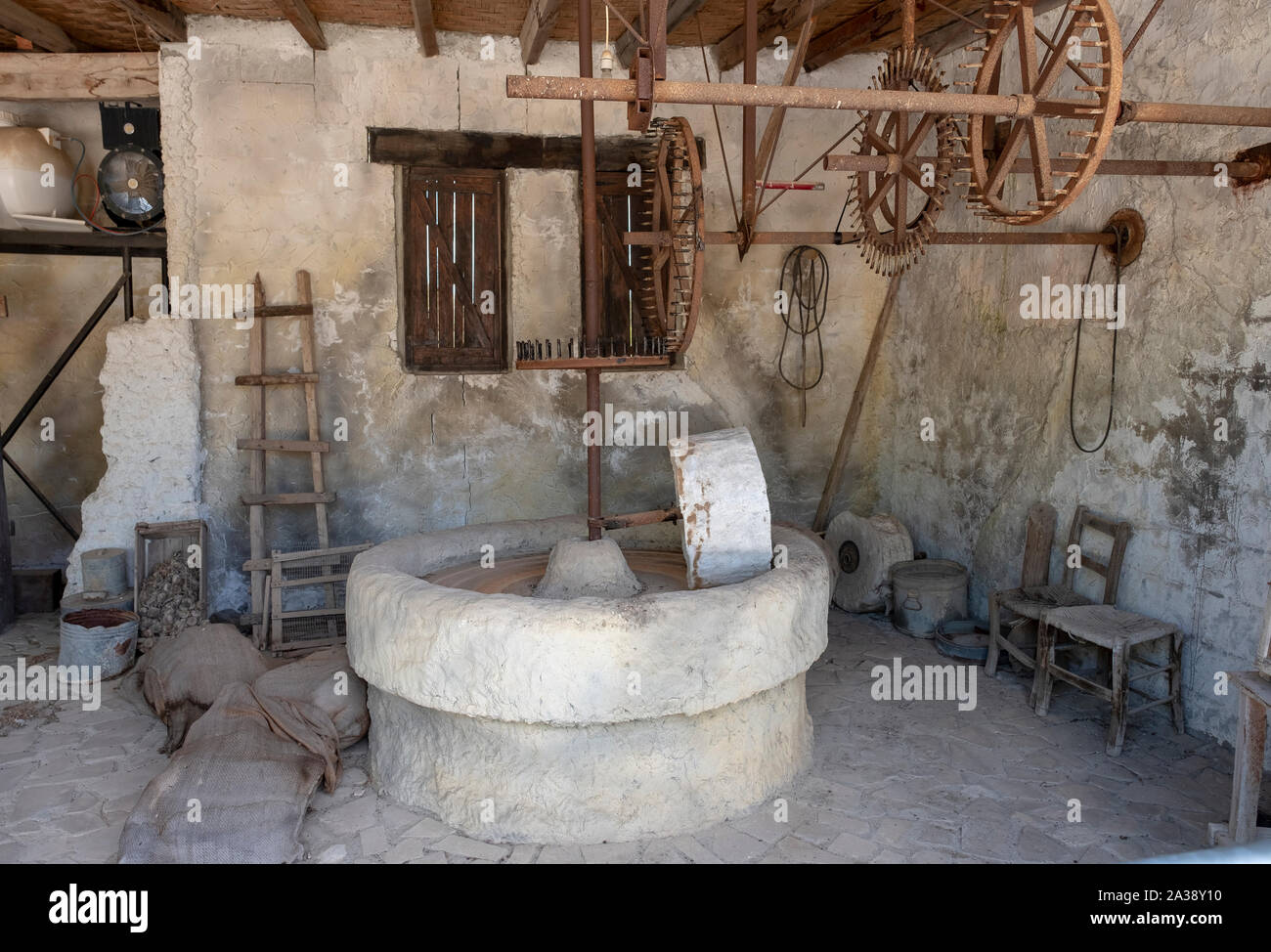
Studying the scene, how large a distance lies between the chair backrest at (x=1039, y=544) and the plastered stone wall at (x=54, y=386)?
24.3 feet

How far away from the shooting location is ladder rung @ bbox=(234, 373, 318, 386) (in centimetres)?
601

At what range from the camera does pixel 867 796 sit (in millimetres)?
4000

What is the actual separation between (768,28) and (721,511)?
3.76 meters

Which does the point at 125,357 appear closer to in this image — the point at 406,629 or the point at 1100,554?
the point at 406,629

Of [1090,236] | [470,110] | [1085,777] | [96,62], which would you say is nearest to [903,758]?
[1085,777]

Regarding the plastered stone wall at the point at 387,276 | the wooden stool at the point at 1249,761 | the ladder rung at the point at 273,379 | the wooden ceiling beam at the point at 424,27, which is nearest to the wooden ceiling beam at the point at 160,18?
the plastered stone wall at the point at 387,276

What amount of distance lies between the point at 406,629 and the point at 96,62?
5014mm

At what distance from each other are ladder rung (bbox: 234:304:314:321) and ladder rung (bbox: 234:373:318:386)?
0.38 meters

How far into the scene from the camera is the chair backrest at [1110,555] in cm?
492

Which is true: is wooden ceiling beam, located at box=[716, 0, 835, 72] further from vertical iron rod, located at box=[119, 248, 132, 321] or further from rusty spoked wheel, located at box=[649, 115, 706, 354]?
vertical iron rod, located at box=[119, 248, 132, 321]

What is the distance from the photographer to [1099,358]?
5164mm

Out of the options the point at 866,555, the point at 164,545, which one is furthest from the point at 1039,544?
the point at 164,545

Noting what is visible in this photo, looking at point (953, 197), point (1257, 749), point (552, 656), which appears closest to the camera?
point (1257, 749)

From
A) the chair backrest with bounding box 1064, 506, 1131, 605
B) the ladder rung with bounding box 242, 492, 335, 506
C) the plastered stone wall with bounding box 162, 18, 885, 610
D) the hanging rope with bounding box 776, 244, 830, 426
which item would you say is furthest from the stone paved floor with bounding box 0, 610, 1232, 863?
the hanging rope with bounding box 776, 244, 830, 426
